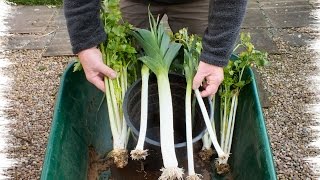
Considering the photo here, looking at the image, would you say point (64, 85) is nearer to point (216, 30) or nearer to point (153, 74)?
point (153, 74)

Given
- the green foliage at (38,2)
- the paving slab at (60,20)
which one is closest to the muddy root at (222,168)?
the paving slab at (60,20)

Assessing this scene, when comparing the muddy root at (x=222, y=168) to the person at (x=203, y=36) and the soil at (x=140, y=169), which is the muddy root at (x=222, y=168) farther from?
the person at (x=203, y=36)

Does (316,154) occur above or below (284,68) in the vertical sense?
below

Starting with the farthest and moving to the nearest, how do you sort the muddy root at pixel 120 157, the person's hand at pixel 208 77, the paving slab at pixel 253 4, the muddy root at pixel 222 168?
the paving slab at pixel 253 4, the muddy root at pixel 222 168, the muddy root at pixel 120 157, the person's hand at pixel 208 77

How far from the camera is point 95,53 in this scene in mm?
1749

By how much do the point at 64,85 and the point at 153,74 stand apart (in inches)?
15.5

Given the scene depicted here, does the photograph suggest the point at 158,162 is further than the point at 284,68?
No

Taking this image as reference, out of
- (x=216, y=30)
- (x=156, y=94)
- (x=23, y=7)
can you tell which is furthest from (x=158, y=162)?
(x=23, y=7)

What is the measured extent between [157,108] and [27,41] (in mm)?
1873

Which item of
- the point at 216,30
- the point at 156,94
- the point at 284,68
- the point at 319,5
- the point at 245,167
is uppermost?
the point at 319,5

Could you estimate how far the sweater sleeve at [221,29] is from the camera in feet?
5.21

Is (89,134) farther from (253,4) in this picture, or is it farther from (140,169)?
(253,4)

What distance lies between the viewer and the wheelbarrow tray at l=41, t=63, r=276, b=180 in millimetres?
1594

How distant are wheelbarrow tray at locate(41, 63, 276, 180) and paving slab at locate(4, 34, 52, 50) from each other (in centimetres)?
146
